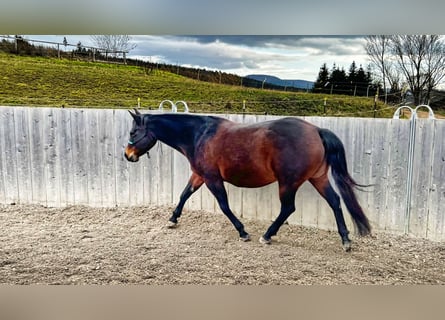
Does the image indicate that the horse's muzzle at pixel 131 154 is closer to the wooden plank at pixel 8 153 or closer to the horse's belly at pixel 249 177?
the horse's belly at pixel 249 177

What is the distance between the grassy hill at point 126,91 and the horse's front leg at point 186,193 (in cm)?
44

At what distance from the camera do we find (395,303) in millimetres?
2322

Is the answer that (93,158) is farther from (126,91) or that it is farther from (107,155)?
(126,91)

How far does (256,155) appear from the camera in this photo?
2.28m

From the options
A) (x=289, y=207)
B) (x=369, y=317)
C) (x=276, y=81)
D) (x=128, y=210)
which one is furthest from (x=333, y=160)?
(x=128, y=210)

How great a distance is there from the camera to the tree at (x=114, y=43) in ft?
7.78

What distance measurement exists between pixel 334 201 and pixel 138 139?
1.27 meters

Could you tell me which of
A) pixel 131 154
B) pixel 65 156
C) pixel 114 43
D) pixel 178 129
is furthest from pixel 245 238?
pixel 114 43

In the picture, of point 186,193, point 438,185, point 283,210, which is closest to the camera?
point 438,185

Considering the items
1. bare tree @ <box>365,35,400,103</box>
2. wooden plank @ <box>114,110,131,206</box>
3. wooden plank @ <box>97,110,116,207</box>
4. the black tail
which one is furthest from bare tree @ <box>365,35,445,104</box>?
wooden plank @ <box>97,110,116,207</box>

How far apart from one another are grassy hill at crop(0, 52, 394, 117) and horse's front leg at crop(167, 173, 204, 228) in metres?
0.44

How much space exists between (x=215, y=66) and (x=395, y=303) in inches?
71.0

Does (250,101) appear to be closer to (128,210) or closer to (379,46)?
(379,46)

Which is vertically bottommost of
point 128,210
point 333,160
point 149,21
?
point 128,210
